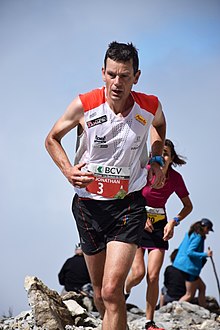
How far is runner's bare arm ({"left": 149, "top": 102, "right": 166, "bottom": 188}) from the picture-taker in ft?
17.9

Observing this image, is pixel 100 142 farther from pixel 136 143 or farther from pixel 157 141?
pixel 157 141

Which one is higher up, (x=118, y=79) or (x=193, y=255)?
(x=118, y=79)

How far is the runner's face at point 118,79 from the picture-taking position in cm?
513

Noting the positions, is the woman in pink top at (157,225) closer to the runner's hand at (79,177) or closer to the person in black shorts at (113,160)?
the person in black shorts at (113,160)

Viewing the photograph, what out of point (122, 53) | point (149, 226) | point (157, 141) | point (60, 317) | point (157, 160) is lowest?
point (60, 317)

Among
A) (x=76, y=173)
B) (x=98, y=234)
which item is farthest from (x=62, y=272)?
(x=76, y=173)

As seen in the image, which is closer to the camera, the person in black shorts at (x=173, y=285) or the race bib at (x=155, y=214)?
the race bib at (x=155, y=214)

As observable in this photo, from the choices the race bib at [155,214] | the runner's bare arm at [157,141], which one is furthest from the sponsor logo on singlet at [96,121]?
the race bib at [155,214]

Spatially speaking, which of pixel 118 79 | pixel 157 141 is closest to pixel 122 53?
pixel 118 79

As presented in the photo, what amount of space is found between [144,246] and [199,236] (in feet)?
14.2

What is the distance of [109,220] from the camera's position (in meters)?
5.29

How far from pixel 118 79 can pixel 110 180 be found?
2.41ft

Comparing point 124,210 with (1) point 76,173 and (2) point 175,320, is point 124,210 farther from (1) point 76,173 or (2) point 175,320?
(2) point 175,320

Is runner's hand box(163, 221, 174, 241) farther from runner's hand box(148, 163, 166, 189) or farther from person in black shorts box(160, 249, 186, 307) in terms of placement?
person in black shorts box(160, 249, 186, 307)
